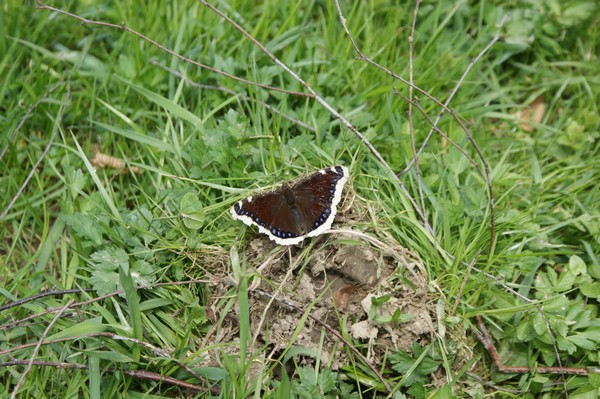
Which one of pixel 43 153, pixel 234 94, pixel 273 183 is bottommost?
pixel 43 153

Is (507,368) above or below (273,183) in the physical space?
below

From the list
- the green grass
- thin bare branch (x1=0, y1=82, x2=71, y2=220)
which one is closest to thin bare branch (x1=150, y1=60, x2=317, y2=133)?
the green grass

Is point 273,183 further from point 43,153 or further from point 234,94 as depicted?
point 43,153

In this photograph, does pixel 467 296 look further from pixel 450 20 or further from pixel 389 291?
pixel 450 20

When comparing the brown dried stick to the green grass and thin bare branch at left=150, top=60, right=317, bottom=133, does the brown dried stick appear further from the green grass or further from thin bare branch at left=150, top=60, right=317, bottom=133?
thin bare branch at left=150, top=60, right=317, bottom=133

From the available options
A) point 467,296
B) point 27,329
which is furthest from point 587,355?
point 27,329

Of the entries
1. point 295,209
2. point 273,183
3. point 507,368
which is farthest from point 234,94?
point 507,368
